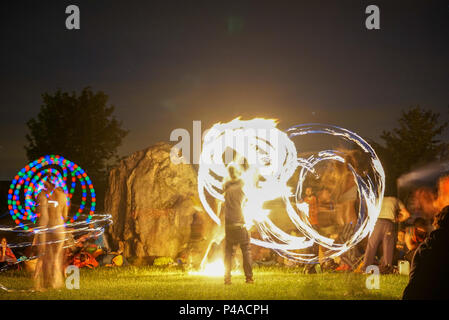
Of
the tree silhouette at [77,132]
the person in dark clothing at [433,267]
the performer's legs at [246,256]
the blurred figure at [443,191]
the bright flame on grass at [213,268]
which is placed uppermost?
the tree silhouette at [77,132]

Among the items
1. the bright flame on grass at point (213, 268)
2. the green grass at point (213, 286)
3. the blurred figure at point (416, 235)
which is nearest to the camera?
the green grass at point (213, 286)

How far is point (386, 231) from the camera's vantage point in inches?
546

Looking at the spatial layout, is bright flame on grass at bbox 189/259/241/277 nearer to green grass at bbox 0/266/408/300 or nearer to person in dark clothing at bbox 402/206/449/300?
green grass at bbox 0/266/408/300

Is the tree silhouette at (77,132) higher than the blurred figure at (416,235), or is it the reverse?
the tree silhouette at (77,132)

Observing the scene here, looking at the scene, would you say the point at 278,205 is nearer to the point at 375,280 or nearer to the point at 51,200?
the point at 375,280

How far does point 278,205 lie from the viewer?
21.2 metres

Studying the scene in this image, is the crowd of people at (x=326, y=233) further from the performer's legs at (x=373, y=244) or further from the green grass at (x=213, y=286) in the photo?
the green grass at (x=213, y=286)

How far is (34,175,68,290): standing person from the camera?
11.7 metres

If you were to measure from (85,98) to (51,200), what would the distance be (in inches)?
1112

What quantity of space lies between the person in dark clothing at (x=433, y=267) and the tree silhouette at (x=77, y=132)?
3033 cm

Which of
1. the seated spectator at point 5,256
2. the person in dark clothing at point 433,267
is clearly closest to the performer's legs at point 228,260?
the person in dark clothing at point 433,267

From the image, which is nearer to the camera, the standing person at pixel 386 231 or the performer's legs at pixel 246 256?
the performer's legs at pixel 246 256

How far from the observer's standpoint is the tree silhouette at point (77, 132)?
36094mm
